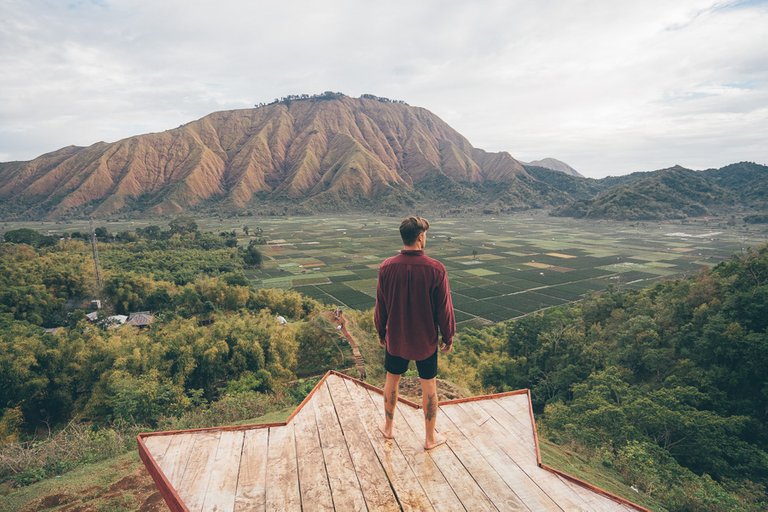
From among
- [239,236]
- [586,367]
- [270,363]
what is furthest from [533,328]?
[239,236]

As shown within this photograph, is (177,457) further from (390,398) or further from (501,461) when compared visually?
(501,461)

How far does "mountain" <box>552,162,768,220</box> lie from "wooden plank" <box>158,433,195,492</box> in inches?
5846

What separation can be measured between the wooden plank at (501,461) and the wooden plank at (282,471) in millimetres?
2063

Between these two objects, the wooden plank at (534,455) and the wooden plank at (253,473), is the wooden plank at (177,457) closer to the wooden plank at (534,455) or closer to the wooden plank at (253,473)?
the wooden plank at (253,473)

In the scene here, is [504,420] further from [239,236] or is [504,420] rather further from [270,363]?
[239,236]

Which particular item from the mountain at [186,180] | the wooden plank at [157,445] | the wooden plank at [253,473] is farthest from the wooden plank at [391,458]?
the mountain at [186,180]

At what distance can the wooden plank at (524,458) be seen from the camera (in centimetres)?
368

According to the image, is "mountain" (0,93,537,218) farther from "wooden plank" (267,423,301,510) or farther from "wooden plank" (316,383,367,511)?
"wooden plank" (267,423,301,510)

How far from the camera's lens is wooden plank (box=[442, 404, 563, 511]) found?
3.67m

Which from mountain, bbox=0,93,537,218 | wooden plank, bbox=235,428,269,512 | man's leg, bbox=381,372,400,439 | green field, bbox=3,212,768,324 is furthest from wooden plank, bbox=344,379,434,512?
mountain, bbox=0,93,537,218

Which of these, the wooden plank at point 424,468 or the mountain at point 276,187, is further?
the mountain at point 276,187

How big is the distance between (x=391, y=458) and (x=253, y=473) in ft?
4.79

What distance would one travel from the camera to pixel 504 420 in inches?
201

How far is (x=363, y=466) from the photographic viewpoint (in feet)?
13.6
